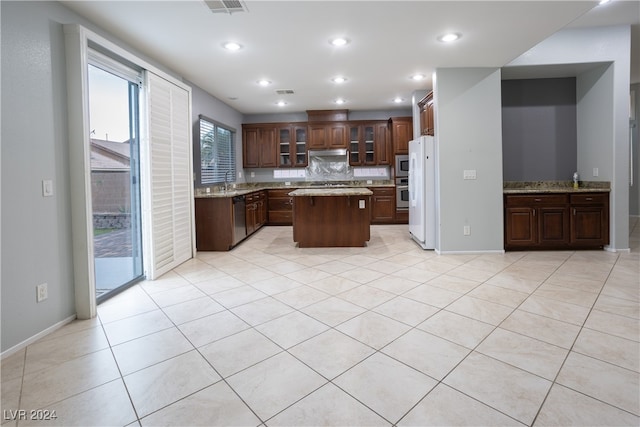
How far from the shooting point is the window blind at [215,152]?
18.7 ft

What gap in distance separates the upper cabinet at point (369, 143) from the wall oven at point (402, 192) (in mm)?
583

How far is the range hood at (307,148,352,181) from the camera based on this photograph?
311 inches

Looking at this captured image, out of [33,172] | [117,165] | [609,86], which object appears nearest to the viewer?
[33,172]

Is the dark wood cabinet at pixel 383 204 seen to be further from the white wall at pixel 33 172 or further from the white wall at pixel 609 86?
the white wall at pixel 33 172

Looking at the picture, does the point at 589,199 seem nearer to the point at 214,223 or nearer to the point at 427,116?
the point at 427,116

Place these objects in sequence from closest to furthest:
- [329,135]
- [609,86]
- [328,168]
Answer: [609,86] < [329,135] < [328,168]

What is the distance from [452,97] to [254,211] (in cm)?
395

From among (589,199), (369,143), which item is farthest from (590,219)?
(369,143)

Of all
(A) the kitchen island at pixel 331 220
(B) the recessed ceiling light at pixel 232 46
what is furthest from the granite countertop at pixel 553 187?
(B) the recessed ceiling light at pixel 232 46

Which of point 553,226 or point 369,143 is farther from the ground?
point 369,143

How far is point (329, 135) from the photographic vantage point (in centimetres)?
769

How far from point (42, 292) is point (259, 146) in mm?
5863

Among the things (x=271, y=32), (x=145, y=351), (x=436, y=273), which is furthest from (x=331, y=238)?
(x=145, y=351)

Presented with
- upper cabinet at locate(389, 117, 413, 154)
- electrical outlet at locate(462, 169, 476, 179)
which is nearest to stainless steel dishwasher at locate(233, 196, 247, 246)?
electrical outlet at locate(462, 169, 476, 179)
